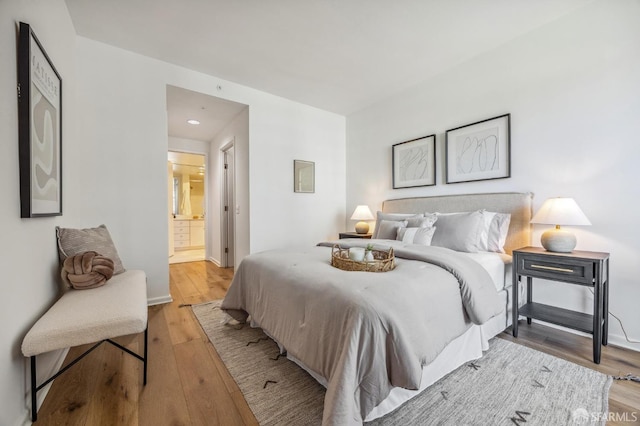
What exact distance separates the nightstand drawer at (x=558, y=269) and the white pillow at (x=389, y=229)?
1045mm

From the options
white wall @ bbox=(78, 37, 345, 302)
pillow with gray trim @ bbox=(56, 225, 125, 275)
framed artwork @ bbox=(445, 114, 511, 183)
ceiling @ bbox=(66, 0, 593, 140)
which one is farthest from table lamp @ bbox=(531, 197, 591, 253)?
pillow with gray trim @ bbox=(56, 225, 125, 275)

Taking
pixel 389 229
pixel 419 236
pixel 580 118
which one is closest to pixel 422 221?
pixel 419 236

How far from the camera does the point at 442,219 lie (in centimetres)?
265

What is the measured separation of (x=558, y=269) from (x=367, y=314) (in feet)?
5.71

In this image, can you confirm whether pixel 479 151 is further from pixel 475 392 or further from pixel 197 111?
pixel 197 111

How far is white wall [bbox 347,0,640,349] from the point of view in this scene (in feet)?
6.40

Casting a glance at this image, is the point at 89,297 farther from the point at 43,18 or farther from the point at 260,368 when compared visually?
the point at 43,18

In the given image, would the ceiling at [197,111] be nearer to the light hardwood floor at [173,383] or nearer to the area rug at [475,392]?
the light hardwood floor at [173,383]

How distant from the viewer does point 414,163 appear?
343 cm

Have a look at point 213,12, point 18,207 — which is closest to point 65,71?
point 213,12

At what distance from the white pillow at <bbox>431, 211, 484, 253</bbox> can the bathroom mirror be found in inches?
83.0

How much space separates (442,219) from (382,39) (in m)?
1.87

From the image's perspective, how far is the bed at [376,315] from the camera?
1.09 m

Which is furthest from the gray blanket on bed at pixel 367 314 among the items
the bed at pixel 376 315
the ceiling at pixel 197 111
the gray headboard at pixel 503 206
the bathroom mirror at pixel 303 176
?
the ceiling at pixel 197 111
